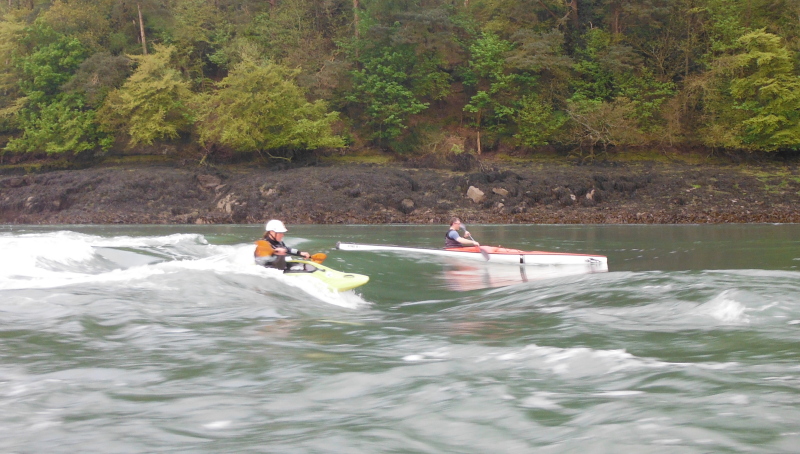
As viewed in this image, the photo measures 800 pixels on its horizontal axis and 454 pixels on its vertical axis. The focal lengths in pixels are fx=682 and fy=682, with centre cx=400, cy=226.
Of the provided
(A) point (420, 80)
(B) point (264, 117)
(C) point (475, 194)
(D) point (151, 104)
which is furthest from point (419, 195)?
(D) point (151, 104)

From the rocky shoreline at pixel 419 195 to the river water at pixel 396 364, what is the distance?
2021cm

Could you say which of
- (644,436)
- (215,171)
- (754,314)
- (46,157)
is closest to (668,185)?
(215,171)

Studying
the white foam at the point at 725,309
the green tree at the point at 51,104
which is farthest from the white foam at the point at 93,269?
the green tree at the point at 51,104

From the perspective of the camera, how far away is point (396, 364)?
18.5 ft

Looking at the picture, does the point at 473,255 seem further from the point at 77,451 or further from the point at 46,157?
the point at 46,157

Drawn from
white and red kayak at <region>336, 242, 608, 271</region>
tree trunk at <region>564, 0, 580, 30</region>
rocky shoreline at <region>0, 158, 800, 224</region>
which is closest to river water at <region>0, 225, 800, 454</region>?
white and red kayak at <region>336, 242, 608, 271</region>

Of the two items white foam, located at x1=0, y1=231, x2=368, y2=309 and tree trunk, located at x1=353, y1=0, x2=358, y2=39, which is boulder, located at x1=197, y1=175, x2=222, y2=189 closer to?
tree trunk, located at x1=353, y1=0, x2=358, y2=39

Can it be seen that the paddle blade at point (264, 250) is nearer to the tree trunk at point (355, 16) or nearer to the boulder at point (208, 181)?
the boulder at point (208, 181)

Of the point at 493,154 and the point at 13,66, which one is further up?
the point at 13,66

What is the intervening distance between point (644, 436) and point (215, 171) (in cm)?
3638

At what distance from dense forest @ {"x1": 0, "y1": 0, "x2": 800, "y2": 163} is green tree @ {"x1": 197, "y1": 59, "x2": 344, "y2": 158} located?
116 mm

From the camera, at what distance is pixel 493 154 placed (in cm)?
4172

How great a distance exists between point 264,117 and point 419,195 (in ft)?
38.6

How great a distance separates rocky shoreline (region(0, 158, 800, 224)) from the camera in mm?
30484
